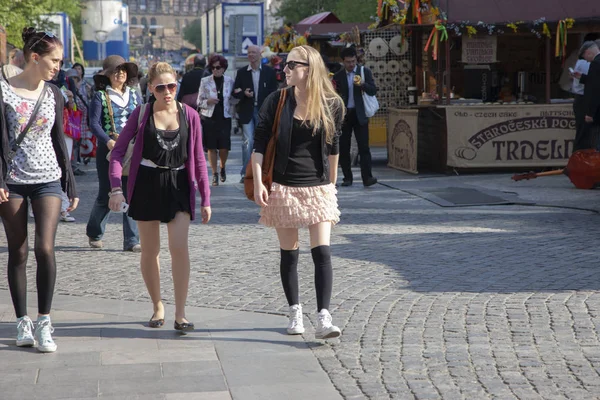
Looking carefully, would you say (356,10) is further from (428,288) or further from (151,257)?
(151,257)

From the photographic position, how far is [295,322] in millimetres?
6168

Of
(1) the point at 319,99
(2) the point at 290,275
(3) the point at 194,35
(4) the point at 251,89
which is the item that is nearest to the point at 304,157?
(1) the point at 319,99

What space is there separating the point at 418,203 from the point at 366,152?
6.17 feet

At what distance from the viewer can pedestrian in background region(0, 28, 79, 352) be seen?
5.85 meters

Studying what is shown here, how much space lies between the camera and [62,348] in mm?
5938

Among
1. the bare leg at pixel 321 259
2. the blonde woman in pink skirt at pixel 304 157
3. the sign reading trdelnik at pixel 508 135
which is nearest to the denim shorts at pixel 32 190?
the blonde woman in pink skirt at pixel 304 157

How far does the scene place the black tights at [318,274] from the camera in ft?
20.0

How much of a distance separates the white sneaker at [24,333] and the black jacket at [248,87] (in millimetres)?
Answer: 9632

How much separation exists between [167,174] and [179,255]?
1.53 feet

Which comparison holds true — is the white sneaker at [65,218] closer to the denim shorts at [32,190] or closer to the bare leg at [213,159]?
the bare leg at [213,159]

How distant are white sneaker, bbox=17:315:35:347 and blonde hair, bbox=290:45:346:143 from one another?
74.1 inches

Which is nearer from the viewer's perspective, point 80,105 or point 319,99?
point 319,99

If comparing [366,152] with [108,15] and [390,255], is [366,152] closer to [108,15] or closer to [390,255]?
[390,255]

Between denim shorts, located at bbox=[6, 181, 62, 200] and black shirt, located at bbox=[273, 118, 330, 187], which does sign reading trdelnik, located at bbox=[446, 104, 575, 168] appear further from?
denim shorts, located at bbox=[6, 181, 62, 200]
